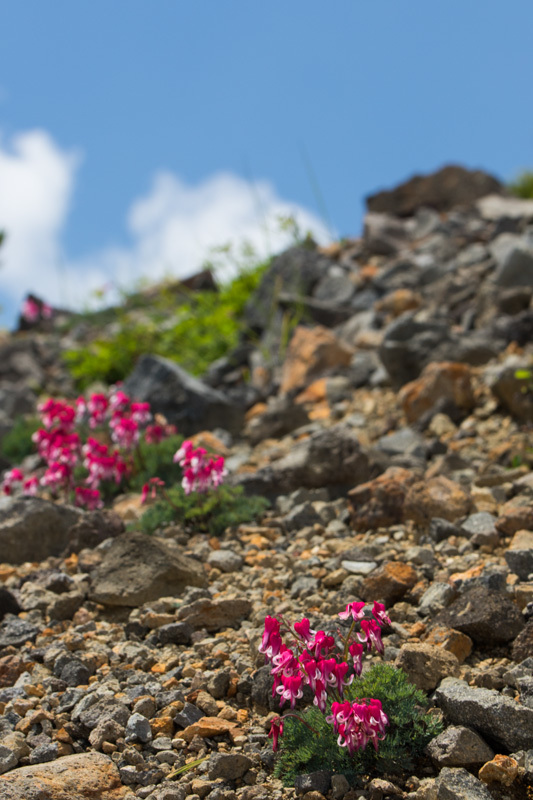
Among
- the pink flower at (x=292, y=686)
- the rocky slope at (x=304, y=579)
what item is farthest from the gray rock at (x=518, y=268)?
the pink flower at (x=292, y=686)

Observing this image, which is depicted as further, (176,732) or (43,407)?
(43,407)

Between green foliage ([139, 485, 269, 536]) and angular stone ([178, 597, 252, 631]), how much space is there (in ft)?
A: 3.98

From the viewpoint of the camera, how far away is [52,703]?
414 cm

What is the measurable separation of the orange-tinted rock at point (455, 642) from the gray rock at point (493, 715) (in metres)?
0.46

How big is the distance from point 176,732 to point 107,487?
4077mm

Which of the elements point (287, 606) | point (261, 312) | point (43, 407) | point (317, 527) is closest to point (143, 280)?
point (261, 312)

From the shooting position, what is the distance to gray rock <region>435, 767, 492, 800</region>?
10.5 ft

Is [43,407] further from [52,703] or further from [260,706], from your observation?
[260,706]

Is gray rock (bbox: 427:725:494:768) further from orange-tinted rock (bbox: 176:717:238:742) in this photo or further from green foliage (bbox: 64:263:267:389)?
green foliage (bbox: 64:263:267:389)

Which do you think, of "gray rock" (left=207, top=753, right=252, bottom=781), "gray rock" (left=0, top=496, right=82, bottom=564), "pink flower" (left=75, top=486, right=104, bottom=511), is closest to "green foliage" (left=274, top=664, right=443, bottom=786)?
"gray rock" (left=207, top=753, right=252, bottom=781)

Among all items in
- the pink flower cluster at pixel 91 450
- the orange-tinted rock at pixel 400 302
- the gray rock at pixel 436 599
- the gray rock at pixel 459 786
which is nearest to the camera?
the gray rock at pixel 459 786

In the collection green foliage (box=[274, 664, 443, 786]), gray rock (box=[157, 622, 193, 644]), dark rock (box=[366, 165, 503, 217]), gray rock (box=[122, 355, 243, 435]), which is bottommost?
green foliage (box=[274, 664, 443, 786])

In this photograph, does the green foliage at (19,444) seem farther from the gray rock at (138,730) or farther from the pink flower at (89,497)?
the gray rock at (138,730)

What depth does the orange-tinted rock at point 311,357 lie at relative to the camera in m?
10.2
